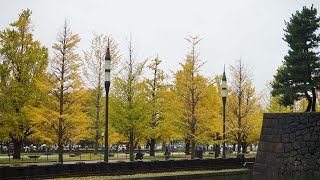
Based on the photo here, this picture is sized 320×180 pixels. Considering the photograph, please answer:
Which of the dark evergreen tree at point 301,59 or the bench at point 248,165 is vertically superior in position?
the dark evergreen tree at point 301,59

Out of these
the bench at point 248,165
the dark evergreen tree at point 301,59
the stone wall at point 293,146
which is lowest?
the bench at point 248,165

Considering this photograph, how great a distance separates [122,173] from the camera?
2058cm

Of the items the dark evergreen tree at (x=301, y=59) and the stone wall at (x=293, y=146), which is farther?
the dark evergreen tree at (x=301, y=59)

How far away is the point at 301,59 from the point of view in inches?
1061

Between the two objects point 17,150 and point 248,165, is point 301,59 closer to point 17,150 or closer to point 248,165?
point 248,165

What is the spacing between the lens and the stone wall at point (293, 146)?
23.7 meters

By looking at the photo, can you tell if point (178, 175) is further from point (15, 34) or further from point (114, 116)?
point (15, 34)

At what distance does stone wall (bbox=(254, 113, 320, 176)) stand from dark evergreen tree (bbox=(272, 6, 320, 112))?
3.05 m

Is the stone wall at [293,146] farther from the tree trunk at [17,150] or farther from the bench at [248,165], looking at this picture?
the tree trunk at [17,150]

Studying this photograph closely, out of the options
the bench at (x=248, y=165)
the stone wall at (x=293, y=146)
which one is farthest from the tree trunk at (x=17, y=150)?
the stone wall at (x=293, y=146)

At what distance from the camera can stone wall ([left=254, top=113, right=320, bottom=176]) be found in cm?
2369

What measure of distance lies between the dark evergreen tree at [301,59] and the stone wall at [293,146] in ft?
10.0

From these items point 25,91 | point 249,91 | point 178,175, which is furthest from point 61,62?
point 249,91

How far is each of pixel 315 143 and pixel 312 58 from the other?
6.19m
